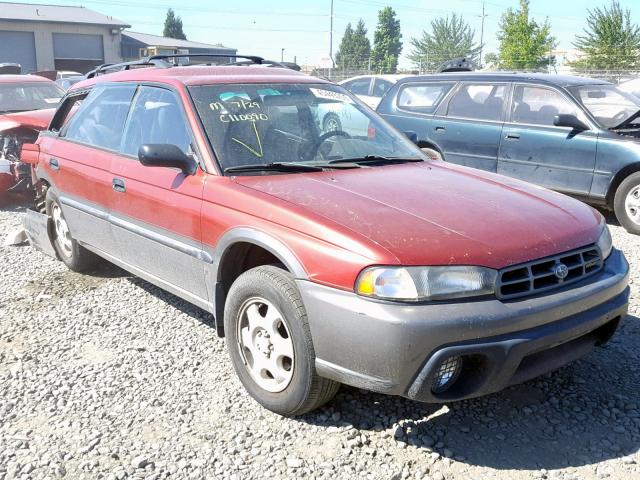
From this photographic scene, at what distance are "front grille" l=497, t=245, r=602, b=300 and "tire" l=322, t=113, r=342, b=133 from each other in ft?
5.74

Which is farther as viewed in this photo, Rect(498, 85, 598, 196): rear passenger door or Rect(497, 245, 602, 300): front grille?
Result: Rect(498, 85, 598, 196): rear passenger door

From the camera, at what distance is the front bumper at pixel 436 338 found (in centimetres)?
271

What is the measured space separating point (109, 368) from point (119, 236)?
3.41ft

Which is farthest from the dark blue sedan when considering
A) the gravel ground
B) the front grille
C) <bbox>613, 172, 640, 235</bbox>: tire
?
the front grille

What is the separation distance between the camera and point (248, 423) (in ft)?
10.7

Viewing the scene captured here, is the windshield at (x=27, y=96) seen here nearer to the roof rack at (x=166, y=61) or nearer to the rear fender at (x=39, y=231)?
the rear fender at (x=39, y=231)

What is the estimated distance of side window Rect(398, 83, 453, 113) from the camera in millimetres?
8602

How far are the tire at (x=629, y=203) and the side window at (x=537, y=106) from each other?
965mm

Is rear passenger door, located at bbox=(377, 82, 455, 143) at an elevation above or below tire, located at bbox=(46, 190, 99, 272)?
above

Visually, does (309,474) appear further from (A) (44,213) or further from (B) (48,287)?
(A) (44,213)

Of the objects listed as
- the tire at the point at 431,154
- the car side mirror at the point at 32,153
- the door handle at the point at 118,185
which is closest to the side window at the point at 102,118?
the door handle at the point at 118,185

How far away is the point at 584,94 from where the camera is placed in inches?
298

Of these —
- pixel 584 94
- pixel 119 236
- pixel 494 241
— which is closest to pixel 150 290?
pixel 119 236

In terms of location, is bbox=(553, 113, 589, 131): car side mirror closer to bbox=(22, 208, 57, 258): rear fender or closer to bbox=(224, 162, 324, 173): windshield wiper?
bbox=(224, 162, 324, 173): windshield wiper
